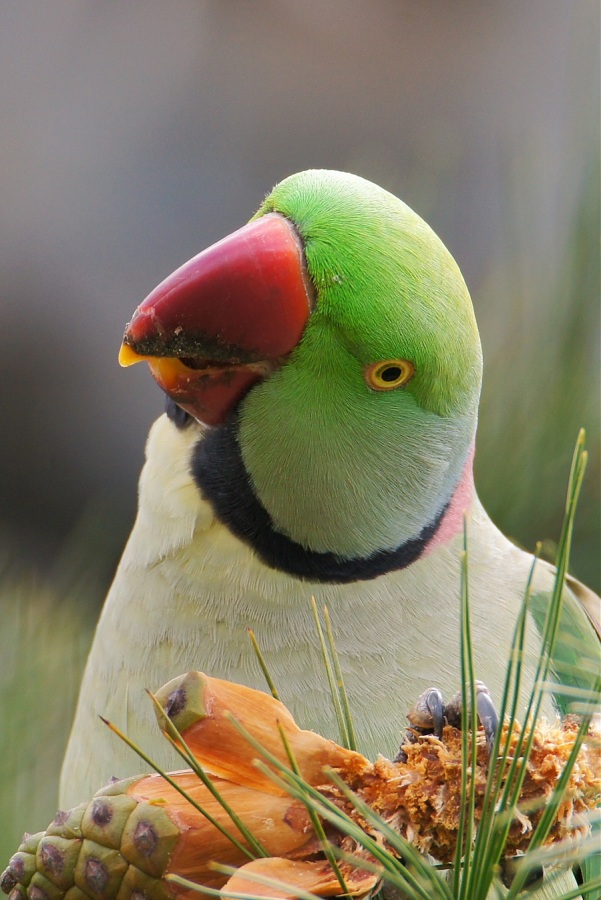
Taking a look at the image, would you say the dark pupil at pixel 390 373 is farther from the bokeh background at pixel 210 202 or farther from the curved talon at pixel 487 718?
the curved talon at pixel 487 718

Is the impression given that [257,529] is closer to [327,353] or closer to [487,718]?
[327,353]

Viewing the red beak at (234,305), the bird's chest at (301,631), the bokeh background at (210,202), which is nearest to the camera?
the red beak at (234,305)

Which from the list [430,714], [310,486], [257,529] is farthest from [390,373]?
[430,714]

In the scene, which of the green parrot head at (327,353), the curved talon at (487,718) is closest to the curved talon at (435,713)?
the curved talon at (487,718)

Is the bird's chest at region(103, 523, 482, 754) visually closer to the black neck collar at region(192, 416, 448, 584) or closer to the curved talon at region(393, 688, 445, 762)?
the black neck collar at region(192, 416, 448, 584)

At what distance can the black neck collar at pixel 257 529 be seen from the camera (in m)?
1.15

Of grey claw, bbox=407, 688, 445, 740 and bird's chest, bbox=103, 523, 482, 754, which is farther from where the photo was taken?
bird's chest, bbox=103, 523, 482, 754

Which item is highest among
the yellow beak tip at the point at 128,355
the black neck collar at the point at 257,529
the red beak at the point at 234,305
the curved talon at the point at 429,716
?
the red beak at the point at 234,305

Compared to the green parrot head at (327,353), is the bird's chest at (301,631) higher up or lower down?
lower down

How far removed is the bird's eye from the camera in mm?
1013

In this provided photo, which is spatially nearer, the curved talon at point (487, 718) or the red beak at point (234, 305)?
the curved talon at point (487, 718)

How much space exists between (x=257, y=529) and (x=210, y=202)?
3.00 meters

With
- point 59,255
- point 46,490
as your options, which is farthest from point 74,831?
point 59,255

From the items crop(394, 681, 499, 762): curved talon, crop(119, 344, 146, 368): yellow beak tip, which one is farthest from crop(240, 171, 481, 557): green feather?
crop(394, 681, 499, 762): curved talon
